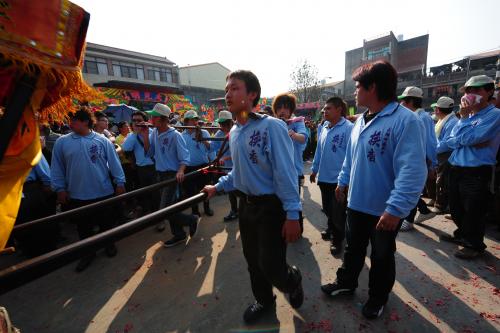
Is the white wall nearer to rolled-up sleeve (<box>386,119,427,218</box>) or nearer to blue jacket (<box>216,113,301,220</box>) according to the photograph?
blue jacket (<box>216,113,301,220</box>)

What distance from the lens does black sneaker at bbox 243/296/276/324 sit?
2348 millimetres

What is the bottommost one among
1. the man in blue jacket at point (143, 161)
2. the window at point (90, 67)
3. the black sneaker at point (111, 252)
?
the black sneaker at point (111, 252)

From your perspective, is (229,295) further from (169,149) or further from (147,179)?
(147,179)

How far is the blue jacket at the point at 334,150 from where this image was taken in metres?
3.69

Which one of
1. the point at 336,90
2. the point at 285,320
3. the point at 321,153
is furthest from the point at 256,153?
the point at 336,90

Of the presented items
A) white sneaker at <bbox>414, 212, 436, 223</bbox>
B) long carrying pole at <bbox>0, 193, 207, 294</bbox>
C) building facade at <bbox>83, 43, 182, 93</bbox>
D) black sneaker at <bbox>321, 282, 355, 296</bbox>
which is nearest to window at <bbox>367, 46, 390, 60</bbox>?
building facade at <bbox>83, 43, 182, 93</bbox>

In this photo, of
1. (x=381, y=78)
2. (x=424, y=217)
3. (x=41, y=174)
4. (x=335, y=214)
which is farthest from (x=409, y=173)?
(x=41, y=174)

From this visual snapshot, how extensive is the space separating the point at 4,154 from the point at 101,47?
112 ft

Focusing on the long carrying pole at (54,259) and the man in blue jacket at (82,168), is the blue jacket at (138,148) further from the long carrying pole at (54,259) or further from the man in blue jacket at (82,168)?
the long carrying pole at (54,259)

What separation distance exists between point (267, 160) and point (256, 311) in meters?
1.49

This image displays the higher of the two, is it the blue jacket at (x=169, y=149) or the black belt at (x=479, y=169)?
the blue jacket at (x=169, y=149)

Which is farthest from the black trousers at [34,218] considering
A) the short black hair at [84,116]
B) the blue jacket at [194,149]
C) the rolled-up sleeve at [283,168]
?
the rolled-up sleeve at [283,168]

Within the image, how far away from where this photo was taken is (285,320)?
236 cm

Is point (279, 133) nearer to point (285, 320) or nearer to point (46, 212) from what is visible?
point (285, 320)
